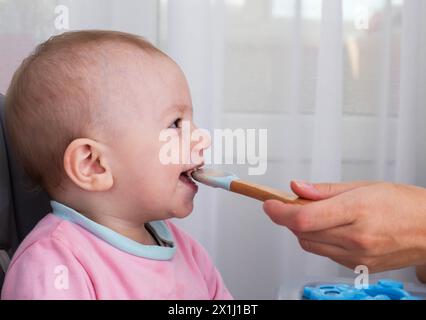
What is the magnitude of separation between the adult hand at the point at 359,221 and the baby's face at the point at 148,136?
157mm

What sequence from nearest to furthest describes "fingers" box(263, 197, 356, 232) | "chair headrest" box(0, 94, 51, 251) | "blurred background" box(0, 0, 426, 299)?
"fingers" box(263, 197, 356, 232) → "chair headrest" box(0, 94, 51, 251) → "blurred background" box(0, 0, 426, 299)

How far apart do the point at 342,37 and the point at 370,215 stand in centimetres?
58

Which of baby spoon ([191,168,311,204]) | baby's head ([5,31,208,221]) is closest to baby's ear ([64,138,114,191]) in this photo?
baby's head ([5,31,208,221])

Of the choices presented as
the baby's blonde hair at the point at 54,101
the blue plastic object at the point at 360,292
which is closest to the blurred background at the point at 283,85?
the blue plastic object at the point at 360,292

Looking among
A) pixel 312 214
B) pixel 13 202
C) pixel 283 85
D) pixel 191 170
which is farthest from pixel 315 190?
pixel 283 85

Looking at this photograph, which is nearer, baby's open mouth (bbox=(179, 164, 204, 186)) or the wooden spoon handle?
the wooden spoon handle

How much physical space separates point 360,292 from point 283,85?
50 cm

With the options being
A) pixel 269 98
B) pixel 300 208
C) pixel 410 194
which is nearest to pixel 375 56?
pixel 269 98

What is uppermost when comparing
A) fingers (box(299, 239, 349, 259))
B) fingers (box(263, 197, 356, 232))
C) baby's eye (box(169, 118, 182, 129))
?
baby's eye (box(169, 118, 182, 129))

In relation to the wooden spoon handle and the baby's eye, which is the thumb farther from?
the baby's eye

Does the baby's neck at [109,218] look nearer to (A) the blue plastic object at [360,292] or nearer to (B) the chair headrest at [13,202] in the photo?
(B) the chair headrest at [13,202]

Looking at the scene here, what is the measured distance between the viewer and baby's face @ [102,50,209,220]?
0.75m

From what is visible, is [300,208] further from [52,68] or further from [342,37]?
[342,37]

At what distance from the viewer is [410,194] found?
73 cm
